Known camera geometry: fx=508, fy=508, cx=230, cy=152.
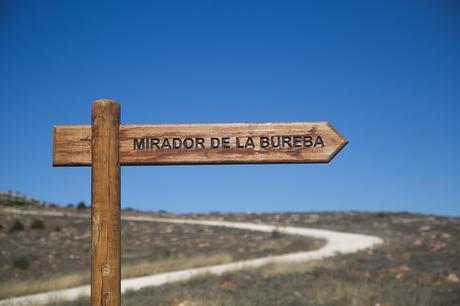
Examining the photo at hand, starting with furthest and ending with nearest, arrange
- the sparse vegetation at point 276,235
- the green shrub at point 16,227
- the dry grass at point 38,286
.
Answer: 1. the sparse vegetation at point 276,235
2. the green shrub at point 16,227
3. the dry grass at point 38,286

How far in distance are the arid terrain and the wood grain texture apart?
439 cm

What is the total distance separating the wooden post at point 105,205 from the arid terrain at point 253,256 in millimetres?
4082

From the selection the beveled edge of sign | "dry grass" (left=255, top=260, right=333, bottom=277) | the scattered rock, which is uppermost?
the beveled edge of sign

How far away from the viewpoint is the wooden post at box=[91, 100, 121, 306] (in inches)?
191

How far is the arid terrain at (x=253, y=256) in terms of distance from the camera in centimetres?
962

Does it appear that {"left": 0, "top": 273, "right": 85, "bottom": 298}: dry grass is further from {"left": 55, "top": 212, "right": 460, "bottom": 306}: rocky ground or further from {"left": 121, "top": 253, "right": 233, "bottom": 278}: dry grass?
{"left": 55, "top": 212, "right": 460, "bottom": 306}: rocky ground

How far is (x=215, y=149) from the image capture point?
5066mm

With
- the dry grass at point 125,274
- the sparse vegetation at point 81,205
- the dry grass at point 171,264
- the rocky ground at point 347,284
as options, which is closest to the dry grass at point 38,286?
the dry grass at point 125,274

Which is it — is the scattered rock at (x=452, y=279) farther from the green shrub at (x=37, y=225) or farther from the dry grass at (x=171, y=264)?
the green shrub at (x=37, y=225)

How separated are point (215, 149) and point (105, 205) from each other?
47.3 inches

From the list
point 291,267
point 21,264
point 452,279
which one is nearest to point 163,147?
point 452,279

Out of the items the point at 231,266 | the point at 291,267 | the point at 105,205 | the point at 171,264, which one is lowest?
the point at 291,267

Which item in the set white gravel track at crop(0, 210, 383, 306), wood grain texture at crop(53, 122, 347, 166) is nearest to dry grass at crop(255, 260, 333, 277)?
white gravel track at crop(0, 210, 383, 306)

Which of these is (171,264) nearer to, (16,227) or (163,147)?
(16,227)
